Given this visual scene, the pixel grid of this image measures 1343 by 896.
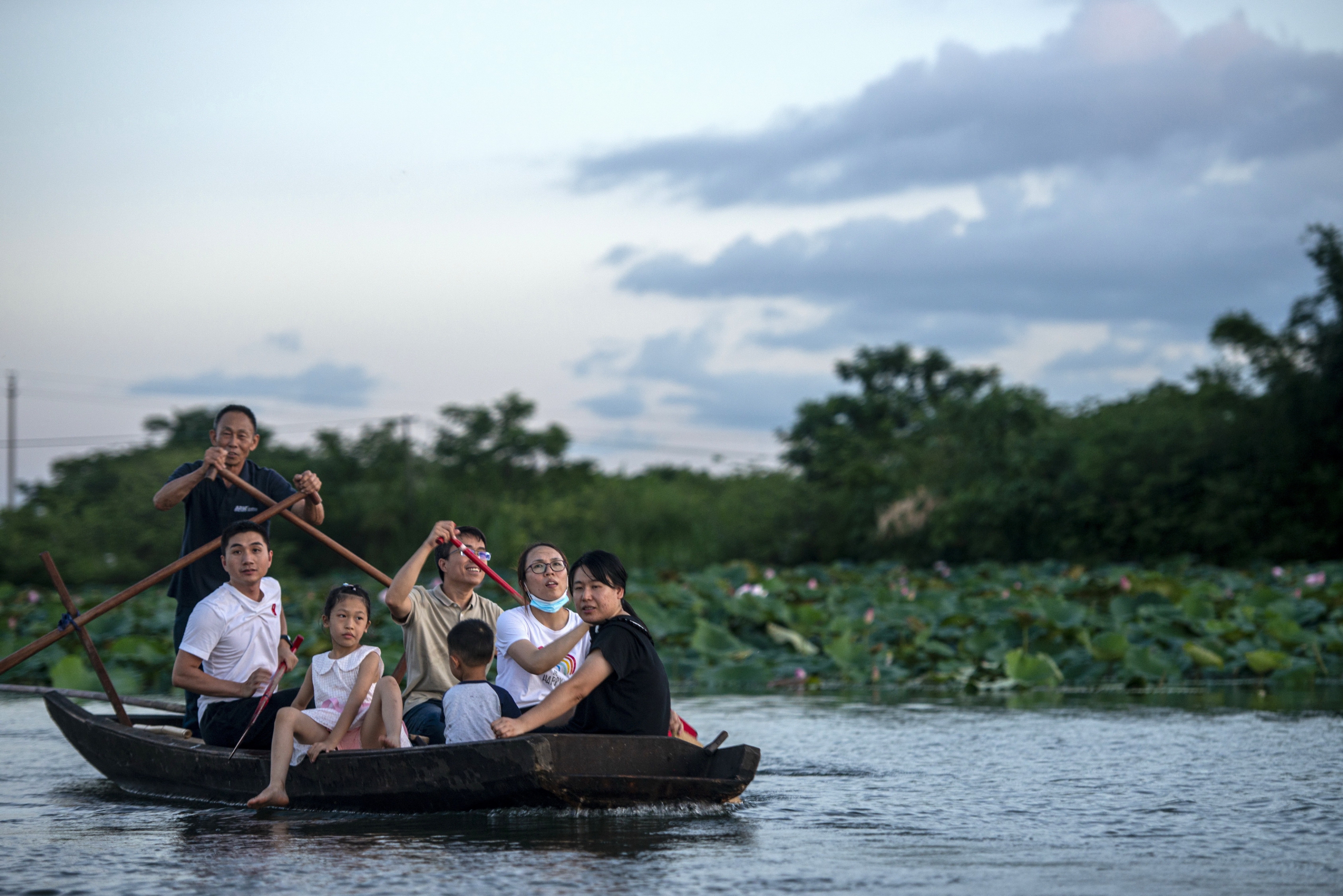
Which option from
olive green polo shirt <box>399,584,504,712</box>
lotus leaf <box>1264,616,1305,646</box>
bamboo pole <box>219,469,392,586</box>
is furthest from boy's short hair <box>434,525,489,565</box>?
lotus leaf <box>1264,616,1305,646</box>

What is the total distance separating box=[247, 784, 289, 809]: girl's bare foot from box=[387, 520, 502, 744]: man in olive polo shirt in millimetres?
554

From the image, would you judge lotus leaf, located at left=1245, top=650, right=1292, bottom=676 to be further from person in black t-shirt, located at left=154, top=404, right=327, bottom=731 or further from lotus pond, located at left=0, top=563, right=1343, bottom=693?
person in black t-shirt, located at left=154, top=404, right=327, bottom=731

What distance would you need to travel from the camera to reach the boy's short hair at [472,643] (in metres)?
5.19

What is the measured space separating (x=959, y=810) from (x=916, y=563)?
58.0ft

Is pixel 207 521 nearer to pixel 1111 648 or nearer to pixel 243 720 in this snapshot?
pixel 243 720

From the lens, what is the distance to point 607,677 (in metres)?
5.09

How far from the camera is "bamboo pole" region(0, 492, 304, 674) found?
5.98m

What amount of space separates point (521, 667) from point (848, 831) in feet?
4.57

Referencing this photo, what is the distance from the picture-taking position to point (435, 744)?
549 centimetres

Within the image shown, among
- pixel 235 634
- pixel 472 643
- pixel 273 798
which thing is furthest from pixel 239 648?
pixel 472 643

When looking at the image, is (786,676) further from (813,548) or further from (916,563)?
(813,548)

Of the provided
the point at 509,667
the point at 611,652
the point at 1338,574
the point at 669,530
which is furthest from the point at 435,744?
the point at 669,530

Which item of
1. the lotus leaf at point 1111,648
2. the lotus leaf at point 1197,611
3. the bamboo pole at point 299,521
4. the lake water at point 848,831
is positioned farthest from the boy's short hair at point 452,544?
the lotus leaf at point 1197,611

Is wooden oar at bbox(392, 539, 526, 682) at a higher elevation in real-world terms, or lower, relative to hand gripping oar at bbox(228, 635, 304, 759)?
higher
